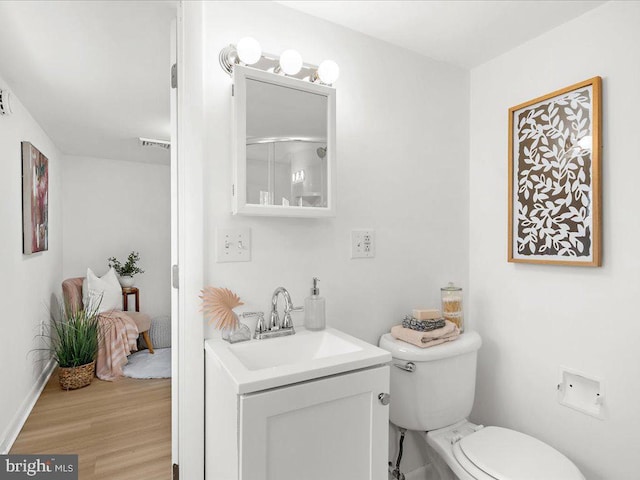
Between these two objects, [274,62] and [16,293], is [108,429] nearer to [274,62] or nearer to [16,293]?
[16,293]

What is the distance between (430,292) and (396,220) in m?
0.41

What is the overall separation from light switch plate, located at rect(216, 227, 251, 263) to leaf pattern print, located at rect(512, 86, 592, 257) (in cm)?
123

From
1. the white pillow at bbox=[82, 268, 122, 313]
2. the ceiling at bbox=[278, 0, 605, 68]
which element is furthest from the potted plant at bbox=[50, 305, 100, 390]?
the ceiling at bbox=[278, 0, 605, 68]

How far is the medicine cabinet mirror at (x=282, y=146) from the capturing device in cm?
128

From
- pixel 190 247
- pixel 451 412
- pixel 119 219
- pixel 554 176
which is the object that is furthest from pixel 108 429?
pixel 554 176

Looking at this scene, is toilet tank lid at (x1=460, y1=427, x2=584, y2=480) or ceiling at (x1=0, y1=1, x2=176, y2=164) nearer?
toilet tank lid at (x1=460, y1=427, x2=584, y2=480)

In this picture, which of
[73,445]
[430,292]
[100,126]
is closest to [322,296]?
[430,292]

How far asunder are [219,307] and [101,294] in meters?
2.76

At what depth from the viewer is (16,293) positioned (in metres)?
2.38

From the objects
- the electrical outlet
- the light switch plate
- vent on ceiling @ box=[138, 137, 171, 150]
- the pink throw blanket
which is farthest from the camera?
vent on ceiling @ box=[138, 137, 171, 150]

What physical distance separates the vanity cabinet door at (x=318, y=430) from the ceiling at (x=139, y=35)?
1367 millimetres

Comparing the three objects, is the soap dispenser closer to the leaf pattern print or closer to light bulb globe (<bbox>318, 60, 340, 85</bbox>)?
light bulb globe (<bbox>318, 60, 340, 85</bbox>)

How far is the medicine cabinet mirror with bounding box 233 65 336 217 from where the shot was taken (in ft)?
4.20

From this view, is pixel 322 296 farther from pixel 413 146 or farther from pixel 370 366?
pixel 413 146
